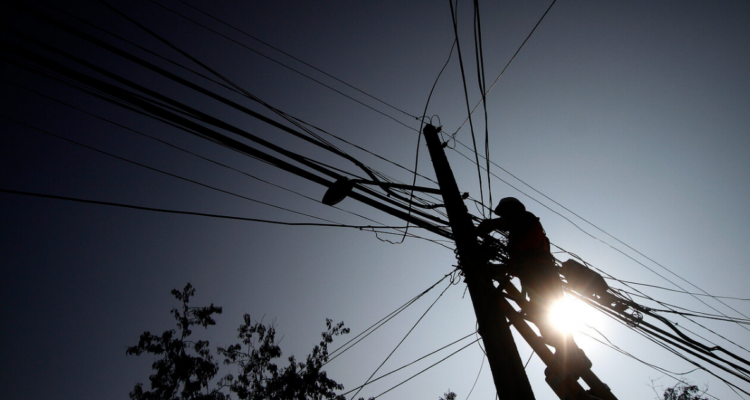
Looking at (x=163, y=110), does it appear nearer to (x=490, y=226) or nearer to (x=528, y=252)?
(x=490, y=226)

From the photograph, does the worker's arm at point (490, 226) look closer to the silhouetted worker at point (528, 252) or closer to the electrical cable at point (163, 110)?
the silhouetted worker at point (528, 252)

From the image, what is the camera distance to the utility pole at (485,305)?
3.12 meters

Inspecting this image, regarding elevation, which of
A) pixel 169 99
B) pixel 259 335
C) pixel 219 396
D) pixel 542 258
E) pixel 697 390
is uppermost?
pixel 259 335

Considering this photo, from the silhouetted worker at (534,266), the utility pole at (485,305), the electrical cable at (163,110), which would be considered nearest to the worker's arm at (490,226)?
the silhouetted worker at (534,266)

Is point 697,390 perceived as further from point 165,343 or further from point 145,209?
point 165,343

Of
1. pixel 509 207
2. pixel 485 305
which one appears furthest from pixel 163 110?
pixel 509 207

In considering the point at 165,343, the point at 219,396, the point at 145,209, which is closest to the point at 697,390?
the point at 219,396

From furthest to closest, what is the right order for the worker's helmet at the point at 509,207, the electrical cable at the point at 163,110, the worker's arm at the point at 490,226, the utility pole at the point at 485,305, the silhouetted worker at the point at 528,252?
the worker's helmet at the point at 509,207
the worker's arm at the point at 490,226
the silhouetted worker at the point at 528,252
the utility pole at the point at 485,305
the electrical cable at the point at 163,110

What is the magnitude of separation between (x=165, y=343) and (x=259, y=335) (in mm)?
4239

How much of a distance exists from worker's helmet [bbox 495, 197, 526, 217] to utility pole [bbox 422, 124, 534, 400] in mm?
463

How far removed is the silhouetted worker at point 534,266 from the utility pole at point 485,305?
0.91 feet

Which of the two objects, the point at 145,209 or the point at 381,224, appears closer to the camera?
the point at 145,209

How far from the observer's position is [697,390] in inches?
671

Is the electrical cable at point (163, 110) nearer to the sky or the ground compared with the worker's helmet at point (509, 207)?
nearer to the sky
